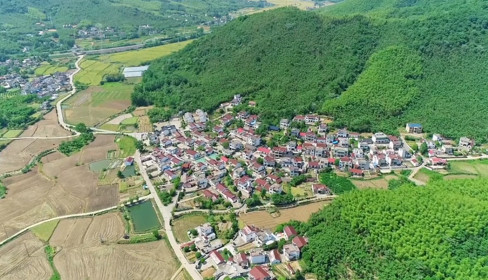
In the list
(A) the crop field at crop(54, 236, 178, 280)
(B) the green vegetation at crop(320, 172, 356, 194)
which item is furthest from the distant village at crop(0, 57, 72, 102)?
(B) the green vegetation at crop(320, 172, 356, 194)

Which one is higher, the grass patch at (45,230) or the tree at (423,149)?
the tree at (423,149)

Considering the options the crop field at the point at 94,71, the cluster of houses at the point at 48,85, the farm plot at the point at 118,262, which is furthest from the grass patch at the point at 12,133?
the farm plot at the point at 118,262

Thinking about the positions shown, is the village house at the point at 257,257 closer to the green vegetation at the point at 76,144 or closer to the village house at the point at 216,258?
the village house at the point at 216,258

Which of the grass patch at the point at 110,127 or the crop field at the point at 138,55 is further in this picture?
the crop field at the point at 138,55

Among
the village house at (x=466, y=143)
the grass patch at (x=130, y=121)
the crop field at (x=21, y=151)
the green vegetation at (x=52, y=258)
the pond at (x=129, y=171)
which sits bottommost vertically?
the green vegetation at (x=52, y=258)

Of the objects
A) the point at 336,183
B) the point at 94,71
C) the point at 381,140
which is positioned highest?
the point at 381,140

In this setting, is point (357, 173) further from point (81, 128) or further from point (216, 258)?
point (81, 128)

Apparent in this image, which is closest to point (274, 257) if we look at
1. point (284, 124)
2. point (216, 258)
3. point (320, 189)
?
point (216, 258)

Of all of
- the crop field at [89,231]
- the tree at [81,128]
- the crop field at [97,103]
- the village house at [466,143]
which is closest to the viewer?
the crop field at [89,231]
